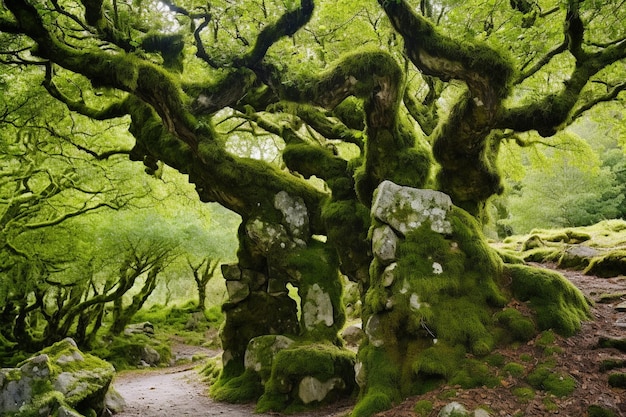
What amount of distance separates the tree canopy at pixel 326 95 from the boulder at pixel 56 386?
324cm

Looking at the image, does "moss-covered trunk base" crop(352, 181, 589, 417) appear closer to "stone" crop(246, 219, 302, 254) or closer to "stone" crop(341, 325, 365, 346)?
"stone" crop(246, 219, 302, 254)

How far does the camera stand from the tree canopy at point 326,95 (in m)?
7.59

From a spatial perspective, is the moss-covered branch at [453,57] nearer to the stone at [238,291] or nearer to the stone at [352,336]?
the stone at [238,291]

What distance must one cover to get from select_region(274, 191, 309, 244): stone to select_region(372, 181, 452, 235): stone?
3.56m

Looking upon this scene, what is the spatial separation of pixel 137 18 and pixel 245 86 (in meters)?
3.58

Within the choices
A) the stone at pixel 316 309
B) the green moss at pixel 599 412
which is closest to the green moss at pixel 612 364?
the green moss at pixel 599 412

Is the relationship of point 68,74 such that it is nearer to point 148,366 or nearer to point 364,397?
point 364,397

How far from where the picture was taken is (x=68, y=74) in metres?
12.3

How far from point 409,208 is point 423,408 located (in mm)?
3276

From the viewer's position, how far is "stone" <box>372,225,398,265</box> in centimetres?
744

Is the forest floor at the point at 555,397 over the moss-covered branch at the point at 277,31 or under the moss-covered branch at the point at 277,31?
under

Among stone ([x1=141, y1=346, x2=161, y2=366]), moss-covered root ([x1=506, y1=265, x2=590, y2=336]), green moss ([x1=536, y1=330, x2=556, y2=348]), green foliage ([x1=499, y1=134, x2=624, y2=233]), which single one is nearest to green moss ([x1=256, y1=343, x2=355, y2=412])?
moss-covered root ([x1=506, y1=265, x2=590, y2=336])

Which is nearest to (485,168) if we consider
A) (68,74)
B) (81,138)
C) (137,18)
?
(137,18)

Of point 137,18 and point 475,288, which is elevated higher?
point 137,18
